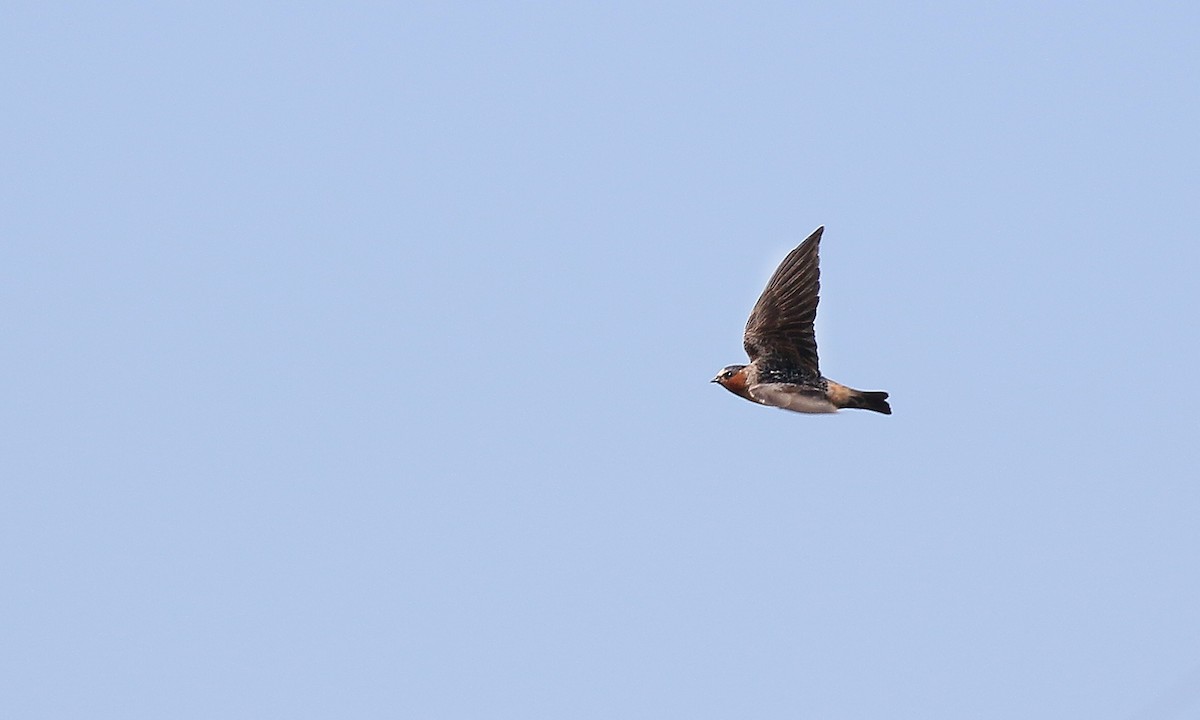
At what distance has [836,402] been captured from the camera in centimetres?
2619

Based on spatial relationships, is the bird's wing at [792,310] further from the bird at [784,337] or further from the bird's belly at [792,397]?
the bird's belly at [792,397]

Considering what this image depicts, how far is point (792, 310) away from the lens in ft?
89.9

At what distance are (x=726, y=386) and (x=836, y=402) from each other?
192 cm

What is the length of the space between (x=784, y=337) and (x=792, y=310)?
45 cm

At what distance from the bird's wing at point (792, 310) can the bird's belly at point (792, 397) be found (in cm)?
66

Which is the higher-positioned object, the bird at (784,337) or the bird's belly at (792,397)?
the bird at (784,337)

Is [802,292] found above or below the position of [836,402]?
above

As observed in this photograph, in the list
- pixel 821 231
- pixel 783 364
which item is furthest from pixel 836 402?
pixel 821 231

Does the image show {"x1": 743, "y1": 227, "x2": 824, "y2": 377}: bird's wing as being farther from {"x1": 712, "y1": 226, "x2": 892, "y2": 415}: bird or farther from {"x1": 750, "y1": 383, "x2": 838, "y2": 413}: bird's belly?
{"x1": 750, "y1": 383, "x2": 838, "y2": 413}: bird's belly

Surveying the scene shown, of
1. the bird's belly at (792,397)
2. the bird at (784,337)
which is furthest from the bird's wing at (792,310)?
the bird's belly at (792,397)

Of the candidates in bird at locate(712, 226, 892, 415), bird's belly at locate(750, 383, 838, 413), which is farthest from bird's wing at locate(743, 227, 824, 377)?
bird's belly at locate(750, 383, 838, 413)

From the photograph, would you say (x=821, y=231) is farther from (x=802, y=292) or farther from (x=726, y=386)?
(x=726, y=386)

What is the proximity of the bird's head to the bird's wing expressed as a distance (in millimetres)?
525

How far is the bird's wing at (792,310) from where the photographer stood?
1076 inches
